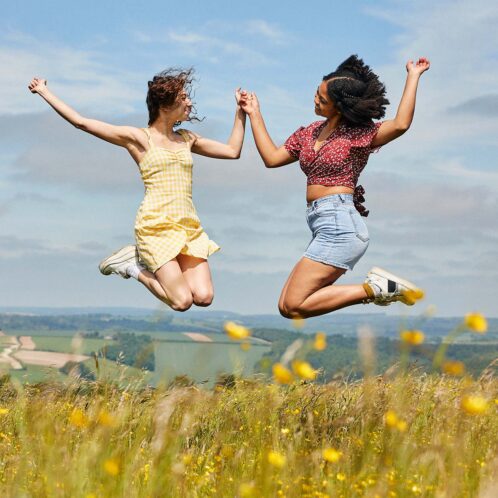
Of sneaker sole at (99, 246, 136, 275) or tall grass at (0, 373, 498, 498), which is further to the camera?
sneaker sole at (99, 246, 136, 275)

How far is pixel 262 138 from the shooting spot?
8641 millimetres

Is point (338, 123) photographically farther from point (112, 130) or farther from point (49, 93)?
point (49, 93)

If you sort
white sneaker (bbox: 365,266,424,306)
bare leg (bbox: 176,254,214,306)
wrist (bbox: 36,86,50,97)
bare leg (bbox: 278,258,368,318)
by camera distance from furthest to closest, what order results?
1. wrist (bbox: 36,86,50,97)
2. bare leg (bbox: 176,254,214,306)
3. white sneaker (bbox: 365,266,424,306)
4. bare leg (bbox: 278,258,368,318)

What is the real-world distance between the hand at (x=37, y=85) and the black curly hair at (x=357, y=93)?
298cm

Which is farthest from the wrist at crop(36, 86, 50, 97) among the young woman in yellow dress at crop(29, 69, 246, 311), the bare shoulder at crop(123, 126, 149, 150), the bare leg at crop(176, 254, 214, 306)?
the bare leg at crop(176, 254, 214, 306)

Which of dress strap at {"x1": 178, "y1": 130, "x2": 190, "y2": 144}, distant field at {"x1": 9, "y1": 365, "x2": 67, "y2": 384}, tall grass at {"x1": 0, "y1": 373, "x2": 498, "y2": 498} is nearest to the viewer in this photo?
tall grass at {"x1": 0, "y1": 373, "x2": 498, "y2": 498}

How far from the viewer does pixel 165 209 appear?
A: 27.6 ft

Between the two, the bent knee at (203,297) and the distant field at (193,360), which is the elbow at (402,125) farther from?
the distant field at (193,360)

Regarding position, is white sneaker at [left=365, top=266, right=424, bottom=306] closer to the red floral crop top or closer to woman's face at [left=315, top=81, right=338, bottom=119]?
the red floral crop top

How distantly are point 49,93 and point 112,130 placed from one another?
0.81 metres

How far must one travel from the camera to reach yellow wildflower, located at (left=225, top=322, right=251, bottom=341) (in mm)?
4020

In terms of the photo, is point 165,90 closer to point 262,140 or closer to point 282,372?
point 262,140

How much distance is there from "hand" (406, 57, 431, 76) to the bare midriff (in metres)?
1.27

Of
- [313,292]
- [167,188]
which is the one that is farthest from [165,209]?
Result: [313,292]
